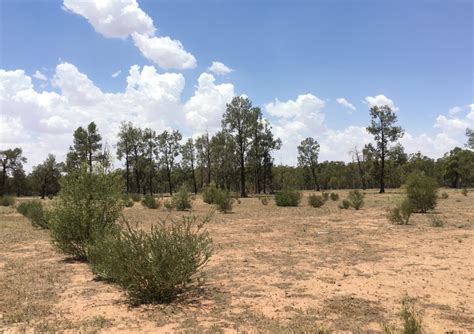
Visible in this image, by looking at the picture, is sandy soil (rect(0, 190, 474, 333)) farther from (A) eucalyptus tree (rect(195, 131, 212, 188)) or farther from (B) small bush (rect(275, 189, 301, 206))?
(A) eucalyptus tree (rect(195, 131, 212, 188))

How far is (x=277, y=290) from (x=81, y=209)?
6.27m

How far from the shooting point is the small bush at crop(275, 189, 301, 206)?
32562mm

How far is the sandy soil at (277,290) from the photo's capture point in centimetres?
622

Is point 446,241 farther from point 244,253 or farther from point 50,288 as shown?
point 50,288

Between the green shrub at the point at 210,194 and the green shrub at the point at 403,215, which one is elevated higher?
the green shrub at the point at 210,194

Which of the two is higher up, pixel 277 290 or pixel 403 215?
pixel 403 215

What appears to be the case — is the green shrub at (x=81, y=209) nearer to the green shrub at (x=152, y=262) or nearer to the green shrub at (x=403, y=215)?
the green shrub at (x=152, y=262)

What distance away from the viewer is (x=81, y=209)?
11.5 meters

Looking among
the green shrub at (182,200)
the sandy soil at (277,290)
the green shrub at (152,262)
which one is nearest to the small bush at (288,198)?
the green shrub at (182,200)

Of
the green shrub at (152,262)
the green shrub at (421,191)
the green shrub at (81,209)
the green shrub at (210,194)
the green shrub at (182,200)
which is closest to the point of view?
the green shrub at (152,262)

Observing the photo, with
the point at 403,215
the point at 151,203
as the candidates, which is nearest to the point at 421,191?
the point at 403,215

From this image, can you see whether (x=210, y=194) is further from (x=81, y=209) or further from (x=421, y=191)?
(x=81, y=209)

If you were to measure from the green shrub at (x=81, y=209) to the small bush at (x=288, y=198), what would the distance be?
21860mm

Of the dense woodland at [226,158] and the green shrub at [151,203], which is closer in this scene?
the green shrub at [151,203]
